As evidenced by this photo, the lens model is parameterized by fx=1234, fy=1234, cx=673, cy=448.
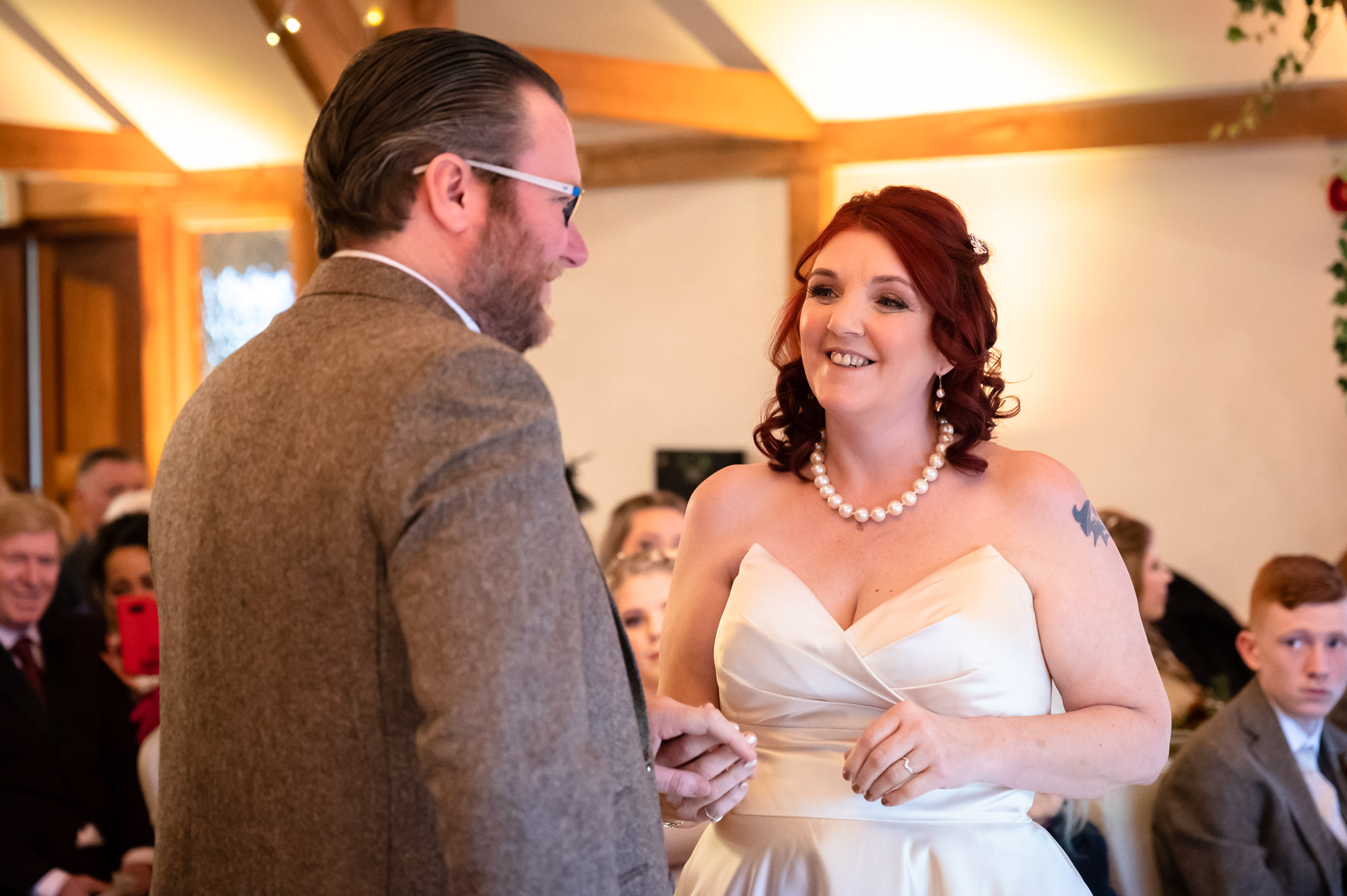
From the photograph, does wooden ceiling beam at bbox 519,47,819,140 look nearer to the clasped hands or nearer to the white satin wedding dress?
the white satin wedding dress

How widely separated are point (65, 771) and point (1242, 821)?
9.42ft

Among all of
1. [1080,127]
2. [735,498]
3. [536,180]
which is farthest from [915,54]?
[536,180]

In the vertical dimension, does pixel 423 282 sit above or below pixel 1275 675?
above

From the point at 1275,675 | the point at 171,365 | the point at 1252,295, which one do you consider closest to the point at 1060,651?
the point at 1275,675

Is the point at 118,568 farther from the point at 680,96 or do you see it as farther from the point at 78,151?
the point at 78,151

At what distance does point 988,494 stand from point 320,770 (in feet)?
3.77

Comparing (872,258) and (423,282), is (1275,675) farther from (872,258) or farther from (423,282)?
(423,282)

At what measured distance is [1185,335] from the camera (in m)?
5.23

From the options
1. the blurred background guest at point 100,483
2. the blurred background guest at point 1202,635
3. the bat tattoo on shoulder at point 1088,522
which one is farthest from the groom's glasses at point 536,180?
the blurred background guest at point 100,483

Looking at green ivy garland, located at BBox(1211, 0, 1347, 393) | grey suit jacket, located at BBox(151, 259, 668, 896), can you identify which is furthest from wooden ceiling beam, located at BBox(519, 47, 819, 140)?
grey suit jacket, located at BBox(151, 259, 668, 896)

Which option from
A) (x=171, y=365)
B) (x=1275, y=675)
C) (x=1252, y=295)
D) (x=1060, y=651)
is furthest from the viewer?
(x=171, y=365)

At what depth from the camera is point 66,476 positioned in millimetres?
7680

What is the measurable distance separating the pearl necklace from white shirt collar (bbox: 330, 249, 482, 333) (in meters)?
0.88

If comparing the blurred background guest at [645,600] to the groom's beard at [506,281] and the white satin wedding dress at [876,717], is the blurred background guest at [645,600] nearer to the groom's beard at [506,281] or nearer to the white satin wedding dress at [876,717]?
the white satin wedding dress at [876,717]
